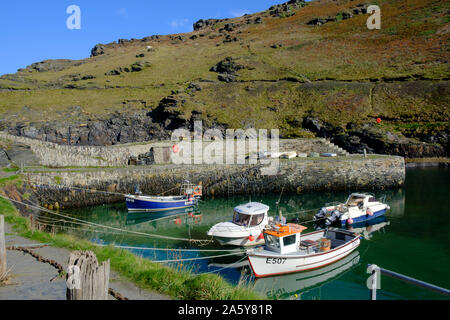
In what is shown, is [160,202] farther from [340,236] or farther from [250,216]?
[340,236]

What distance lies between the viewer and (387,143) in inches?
1996

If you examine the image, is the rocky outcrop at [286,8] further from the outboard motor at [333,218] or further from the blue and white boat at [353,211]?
the outboard motor at [333,218]

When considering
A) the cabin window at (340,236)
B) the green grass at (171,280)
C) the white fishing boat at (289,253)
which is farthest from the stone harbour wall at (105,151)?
the green grass at (171,280)

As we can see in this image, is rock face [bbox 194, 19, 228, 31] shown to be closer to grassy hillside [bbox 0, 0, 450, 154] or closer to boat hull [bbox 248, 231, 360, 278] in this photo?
grassy hillside [bbox 0, 0, 450, 154]

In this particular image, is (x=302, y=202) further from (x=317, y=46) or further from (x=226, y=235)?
(x=317, y=46)

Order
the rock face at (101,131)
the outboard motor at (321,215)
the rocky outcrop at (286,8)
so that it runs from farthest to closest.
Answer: the rocky outcrop at (286,8), the rock face at (101,131), the outboard motor at (321,215)

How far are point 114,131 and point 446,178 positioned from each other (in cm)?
5268

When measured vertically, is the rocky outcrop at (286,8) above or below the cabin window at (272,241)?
above

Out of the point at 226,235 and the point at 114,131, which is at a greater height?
the point at 114,131

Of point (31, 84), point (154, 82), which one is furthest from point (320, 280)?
point (31, 84)

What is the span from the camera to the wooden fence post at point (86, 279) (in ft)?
15.2

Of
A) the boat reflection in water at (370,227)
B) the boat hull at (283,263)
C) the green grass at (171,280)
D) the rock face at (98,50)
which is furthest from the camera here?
the rock face at (98,50)

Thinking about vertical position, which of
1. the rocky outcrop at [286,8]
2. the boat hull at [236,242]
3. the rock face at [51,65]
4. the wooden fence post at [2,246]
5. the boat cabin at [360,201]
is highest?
the rocky outcrop at [286,8]

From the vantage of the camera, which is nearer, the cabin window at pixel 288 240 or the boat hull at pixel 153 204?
the cabin window at pixel 288 240
